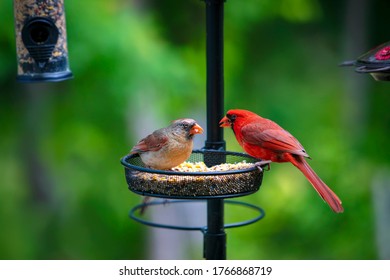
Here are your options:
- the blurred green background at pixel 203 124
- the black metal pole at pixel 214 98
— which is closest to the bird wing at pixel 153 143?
the black metal pole at pixel 214 98

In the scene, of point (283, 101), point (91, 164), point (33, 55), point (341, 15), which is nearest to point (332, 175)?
point (283, 101)

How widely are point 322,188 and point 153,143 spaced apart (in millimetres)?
938

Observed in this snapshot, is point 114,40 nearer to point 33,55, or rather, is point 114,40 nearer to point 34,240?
point 33,55

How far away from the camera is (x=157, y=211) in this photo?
9.38 m

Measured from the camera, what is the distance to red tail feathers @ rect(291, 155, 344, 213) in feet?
13.5

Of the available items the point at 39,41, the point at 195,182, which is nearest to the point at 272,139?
the point at 195,182

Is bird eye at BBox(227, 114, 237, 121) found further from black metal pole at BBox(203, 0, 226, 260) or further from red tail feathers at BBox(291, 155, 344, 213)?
red tail feathers at BBox(291, 155, 344, 213)

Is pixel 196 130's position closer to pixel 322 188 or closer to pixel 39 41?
pixel 322 188

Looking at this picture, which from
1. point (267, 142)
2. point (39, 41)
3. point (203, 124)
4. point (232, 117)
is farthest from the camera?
point (203, 124)

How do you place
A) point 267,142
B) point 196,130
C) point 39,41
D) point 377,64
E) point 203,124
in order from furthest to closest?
point 203,124, point 39,41, point 267,142, point 196,130, point 377,64

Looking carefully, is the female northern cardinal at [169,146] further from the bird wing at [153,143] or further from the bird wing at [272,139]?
the bird wing at [272,139]

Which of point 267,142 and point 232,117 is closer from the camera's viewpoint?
point 267,142

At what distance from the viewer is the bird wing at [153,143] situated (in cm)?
432

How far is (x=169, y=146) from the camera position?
4.30 meters
